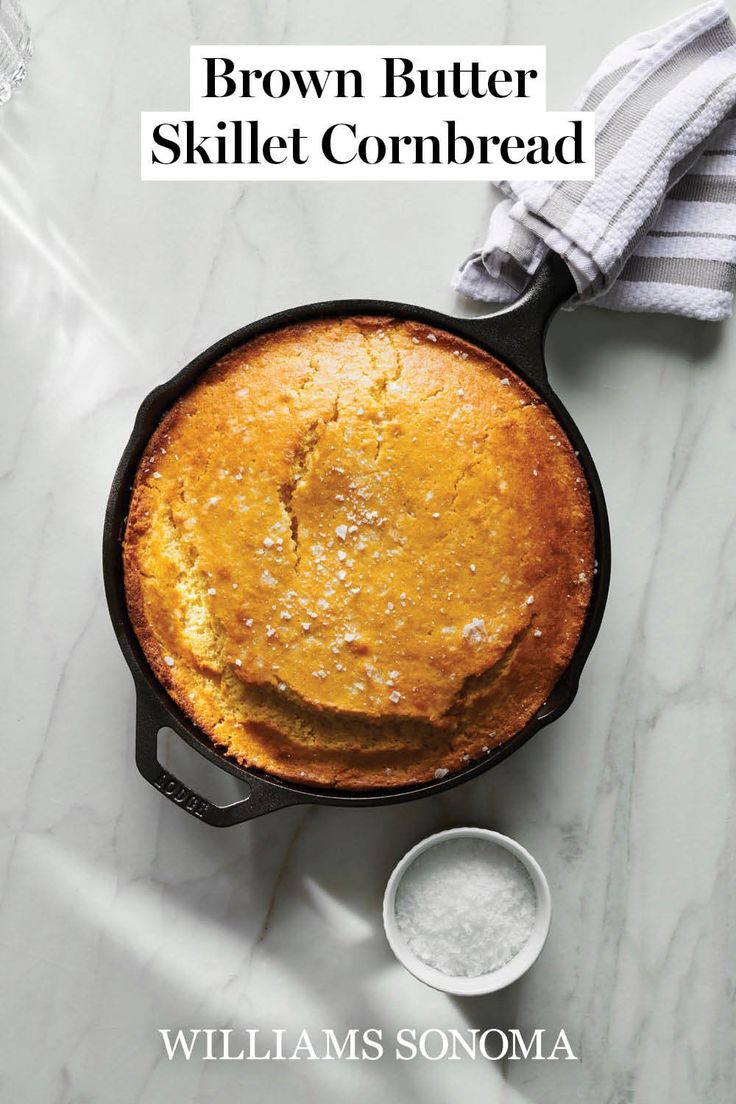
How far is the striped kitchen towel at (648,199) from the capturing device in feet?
5.30

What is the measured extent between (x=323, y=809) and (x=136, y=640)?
501mm

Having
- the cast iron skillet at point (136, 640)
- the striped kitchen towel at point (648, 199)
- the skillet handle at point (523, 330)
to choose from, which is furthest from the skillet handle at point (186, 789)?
the striped kitchen towel at point (648, 199)

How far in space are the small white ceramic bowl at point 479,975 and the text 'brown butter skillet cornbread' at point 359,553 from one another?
197 mm

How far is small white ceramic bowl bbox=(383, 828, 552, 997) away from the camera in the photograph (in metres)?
1.62

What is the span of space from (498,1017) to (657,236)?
1446 mm

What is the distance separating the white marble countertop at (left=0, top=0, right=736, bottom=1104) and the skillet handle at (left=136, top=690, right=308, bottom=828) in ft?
0.88

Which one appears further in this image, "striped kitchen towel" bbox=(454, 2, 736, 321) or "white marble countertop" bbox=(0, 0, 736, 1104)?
"white marble countertop" bbox=(0, 0, 736, 1104)

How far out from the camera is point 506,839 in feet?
5.43

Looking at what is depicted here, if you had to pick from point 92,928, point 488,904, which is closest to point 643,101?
point 488,904

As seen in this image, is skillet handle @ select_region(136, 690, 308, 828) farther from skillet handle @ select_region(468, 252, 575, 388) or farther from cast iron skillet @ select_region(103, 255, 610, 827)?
skillet handle @ select_region(468, 252, 575, 388)

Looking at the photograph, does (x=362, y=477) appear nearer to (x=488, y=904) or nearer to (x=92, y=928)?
(x=488, y=904)

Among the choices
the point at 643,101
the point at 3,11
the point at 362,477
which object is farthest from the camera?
the point at 3,11

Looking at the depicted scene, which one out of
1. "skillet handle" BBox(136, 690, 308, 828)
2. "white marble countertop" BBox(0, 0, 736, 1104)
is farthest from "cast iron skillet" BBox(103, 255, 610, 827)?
"white marble countertop" BBox(0, 0, 736, 1104)

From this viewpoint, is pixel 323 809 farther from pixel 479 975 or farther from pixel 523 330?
pixel 523 330
